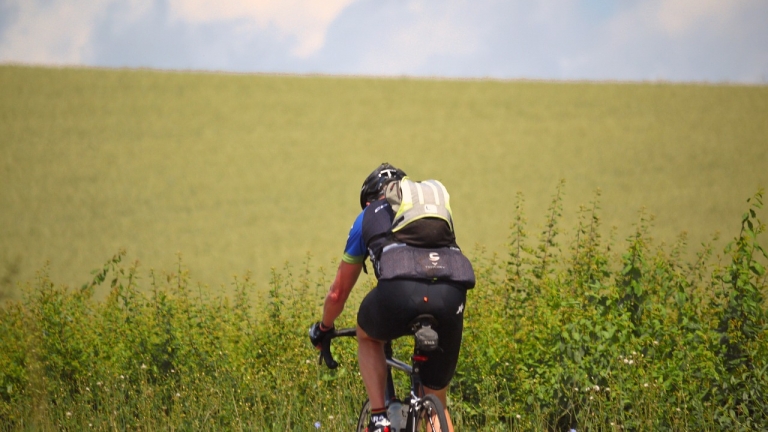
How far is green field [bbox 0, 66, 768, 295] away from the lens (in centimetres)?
1850

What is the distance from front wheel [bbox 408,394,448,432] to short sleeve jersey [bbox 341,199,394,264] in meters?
0.71

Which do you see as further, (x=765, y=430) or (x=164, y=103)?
(x=164, y=103)

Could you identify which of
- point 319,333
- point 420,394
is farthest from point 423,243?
point 319,333

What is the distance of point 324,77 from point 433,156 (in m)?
10.0

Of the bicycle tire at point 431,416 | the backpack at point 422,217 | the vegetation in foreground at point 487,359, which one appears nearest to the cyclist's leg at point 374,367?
the bicycle tire at point 431,416

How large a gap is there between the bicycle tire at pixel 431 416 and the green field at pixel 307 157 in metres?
A: 12.0

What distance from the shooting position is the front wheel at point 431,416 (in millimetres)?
3383

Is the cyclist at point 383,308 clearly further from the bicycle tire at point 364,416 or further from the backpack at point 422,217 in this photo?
the bicycle tire at point 364,416

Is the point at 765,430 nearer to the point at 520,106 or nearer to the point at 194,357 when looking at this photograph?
the point at 194,357

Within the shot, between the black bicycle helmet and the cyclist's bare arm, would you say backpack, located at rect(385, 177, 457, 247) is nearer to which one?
the black bicycle helmet

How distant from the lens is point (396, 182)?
149 inches

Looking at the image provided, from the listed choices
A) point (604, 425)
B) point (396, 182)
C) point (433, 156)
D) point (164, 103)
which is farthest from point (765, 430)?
point (164, 103)

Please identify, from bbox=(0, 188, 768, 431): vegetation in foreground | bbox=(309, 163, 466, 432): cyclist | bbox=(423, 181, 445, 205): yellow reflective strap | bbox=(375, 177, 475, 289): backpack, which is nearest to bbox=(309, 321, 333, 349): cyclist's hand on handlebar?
bbox=(309, 163, 466, 432): cyclist

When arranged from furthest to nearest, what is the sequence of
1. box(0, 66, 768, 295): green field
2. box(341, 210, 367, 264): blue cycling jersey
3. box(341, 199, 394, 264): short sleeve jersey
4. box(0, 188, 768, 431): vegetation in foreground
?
box(0, 66, 768, 295): green field
box(0, 188, 768, 431): vegetation in foreground
box(341, 210, 367, 264): blue cycling jersey
box(341, 199, 394, 264): short sleeve jersey
